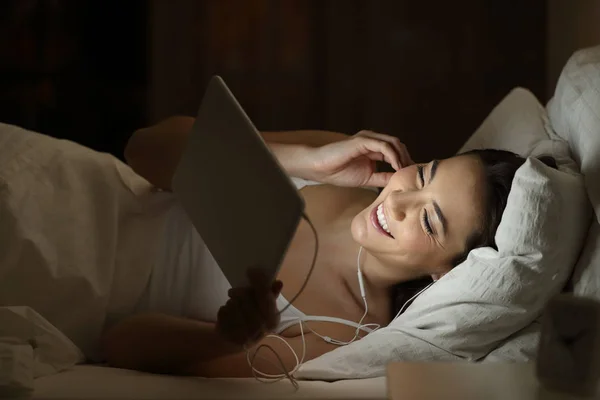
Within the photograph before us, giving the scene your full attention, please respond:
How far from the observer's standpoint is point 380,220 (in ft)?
3.87

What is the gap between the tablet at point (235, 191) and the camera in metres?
0.86

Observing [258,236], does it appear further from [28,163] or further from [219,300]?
[28,163]

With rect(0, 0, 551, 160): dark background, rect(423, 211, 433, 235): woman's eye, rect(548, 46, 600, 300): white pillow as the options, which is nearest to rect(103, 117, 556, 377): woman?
rect(423, 211, 433, 235): woman's eye

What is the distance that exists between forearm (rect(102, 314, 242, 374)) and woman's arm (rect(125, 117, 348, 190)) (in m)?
0.29

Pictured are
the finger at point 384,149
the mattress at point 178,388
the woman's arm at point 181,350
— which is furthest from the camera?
the finger at point 384,149

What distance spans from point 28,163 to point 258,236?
58 centimetres

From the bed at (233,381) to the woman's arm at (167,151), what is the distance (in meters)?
Answer: 0.37

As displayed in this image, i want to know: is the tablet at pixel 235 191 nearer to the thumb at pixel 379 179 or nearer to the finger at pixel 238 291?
the finger at pixel 238 291

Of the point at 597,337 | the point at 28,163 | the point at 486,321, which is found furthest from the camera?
the point at 28,163

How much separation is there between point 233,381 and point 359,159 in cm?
46

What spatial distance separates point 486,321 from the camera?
1146mm

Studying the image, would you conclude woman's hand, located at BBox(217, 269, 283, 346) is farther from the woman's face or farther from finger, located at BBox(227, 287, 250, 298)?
the woman's face

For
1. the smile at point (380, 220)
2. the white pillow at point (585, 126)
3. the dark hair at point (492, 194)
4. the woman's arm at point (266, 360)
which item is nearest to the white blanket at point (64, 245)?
the woman's arm at point (266, 360)

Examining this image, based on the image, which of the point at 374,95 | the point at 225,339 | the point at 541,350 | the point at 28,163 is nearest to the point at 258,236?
the point at 225,339
